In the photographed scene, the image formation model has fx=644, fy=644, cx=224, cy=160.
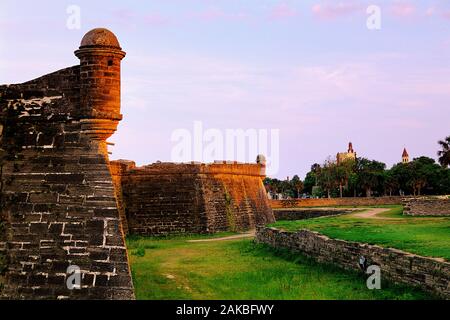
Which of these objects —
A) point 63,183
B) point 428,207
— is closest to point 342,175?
point 428,207

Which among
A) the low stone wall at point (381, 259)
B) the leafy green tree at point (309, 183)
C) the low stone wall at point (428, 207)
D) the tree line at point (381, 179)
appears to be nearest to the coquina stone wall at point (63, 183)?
the low stone wall at point (381, 259)

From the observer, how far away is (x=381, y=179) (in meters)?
79.4

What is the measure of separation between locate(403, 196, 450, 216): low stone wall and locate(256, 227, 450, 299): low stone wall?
12.5 m

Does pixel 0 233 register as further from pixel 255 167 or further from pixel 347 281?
pixel 255 167

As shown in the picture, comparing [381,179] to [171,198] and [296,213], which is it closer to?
[296,213]

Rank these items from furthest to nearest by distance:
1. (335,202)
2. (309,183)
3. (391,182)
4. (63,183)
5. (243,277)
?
1. (309,183)
2. (391,182)
3. (335,202)
4. (243,277)
5. (63,183)

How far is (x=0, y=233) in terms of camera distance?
41.2ft

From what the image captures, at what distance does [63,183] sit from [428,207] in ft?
77.4

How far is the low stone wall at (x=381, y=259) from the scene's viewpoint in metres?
11.7

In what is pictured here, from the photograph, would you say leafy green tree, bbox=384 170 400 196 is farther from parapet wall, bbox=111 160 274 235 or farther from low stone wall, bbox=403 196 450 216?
parapet wall, bbox=111 160 274 235

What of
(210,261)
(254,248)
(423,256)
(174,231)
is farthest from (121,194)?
(423,256)

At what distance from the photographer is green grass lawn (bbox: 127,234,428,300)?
13281 millimetres

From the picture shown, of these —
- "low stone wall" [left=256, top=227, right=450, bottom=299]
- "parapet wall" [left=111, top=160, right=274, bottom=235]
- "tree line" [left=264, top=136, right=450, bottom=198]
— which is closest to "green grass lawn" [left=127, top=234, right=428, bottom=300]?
"low stone wall" [left=256, top=227, right=450, bottom=299]

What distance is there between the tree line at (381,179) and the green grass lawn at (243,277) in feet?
138
